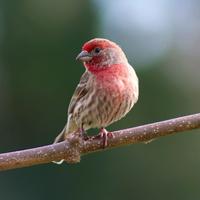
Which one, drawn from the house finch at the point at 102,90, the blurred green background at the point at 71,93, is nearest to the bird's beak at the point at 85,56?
the house finch at the point at 102,90

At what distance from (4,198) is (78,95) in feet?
44.6

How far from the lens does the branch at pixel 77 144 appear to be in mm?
7898

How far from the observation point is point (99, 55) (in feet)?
32.1

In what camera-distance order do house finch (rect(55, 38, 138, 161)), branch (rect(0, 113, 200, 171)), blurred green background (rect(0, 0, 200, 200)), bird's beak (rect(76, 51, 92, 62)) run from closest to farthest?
branch (rect(0, 113, 200, 171)), house finch (rect(55, 38, 138, 161)), bird's beak (rect(76, 51, 92, 62)), blurred green background (rect(0, 0, 200, 200))

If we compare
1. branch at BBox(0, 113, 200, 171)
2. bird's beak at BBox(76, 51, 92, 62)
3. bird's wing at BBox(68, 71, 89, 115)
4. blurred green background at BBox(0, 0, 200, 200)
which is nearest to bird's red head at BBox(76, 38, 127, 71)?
bird's beak at BBox(76, 51, 92, 62)

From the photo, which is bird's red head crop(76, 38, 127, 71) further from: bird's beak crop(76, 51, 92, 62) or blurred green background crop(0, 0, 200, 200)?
blurred green background crop(0, 0, 200, 200)

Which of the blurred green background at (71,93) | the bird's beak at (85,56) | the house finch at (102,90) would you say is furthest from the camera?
the blurred green background at (71,93)

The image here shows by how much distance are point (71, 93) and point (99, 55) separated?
13.7m

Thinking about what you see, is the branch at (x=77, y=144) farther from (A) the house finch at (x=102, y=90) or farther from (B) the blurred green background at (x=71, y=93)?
(B) the blurred green background at (x=71, y=93)

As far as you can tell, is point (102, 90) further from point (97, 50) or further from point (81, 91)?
point (97, 50)

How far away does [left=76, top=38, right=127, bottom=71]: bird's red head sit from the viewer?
976 centimetres

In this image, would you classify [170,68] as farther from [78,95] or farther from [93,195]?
[78,95]

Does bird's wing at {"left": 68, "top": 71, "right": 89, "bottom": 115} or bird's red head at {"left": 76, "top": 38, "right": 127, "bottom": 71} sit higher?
bird's red head at {"left": 76, "top": 38, "right": 127, "bottom": 71}
